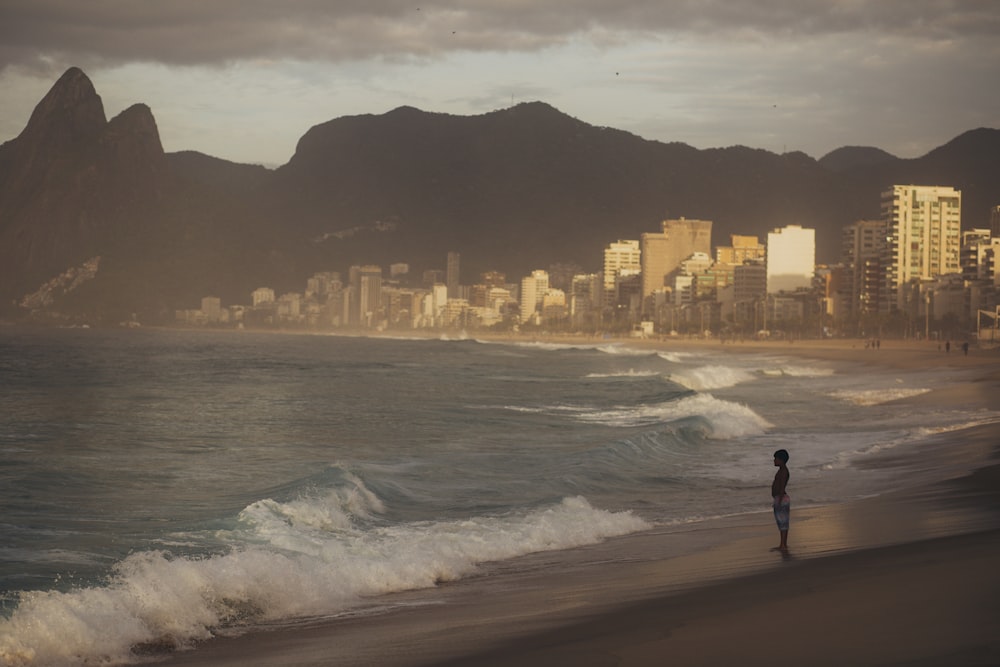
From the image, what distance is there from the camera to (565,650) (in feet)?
25.5

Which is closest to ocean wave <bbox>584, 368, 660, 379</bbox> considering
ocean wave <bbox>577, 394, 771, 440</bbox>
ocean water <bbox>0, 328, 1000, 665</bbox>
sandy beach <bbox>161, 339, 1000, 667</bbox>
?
ocean water <bbox>0, 328, 1000, 665</bbox>

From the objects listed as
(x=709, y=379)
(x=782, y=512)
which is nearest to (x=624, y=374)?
(x=709, y=379)

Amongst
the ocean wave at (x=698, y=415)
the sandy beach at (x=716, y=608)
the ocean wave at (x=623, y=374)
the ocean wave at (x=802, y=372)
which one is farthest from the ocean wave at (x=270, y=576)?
the ocean wave at (x=802, y=372)

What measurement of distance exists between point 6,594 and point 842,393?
Result: 4118 cm

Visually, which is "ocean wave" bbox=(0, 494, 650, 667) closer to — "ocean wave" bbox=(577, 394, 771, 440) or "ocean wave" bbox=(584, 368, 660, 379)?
"ocean wave" bbox=(577, 394, 771, 440)

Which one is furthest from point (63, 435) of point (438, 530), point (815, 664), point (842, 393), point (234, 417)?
point (842, 393)

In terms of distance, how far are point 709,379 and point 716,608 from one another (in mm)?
52742

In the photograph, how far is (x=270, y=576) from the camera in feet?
37.2

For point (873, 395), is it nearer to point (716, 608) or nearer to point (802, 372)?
point (802, 372)

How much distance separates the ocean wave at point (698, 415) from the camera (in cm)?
3053

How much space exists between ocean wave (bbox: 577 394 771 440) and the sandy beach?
51.2 ft

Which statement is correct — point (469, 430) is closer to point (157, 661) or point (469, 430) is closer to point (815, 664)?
point (157, 661)

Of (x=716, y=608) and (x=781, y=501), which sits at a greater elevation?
(x=781, y=501)

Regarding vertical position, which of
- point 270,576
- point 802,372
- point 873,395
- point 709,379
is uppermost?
point 270,576
